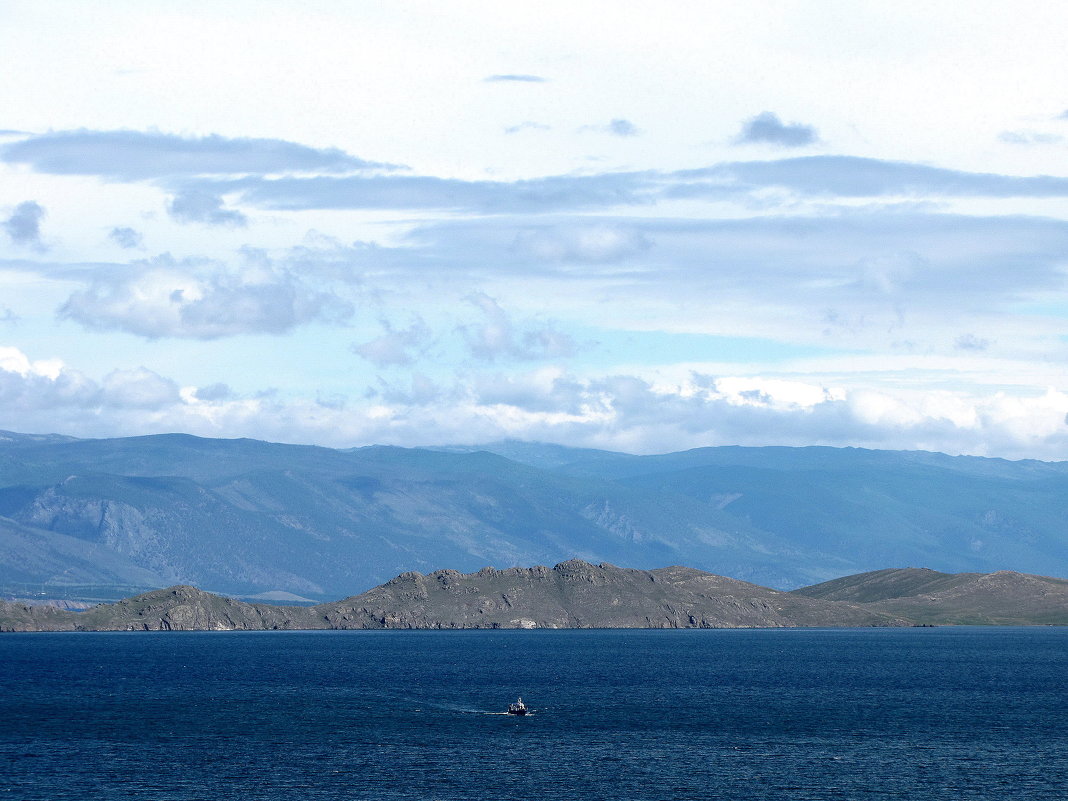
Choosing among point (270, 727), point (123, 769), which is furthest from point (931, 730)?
point (123, 769)

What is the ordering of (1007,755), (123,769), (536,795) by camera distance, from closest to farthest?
(536,795), (123,769), (1007,755)

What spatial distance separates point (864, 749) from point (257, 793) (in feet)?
237

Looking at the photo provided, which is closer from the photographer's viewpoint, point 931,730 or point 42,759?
point 42,759

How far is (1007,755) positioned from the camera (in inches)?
6786

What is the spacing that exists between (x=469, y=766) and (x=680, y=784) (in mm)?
24660

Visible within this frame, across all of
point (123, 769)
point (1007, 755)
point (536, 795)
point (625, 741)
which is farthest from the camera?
point (625, 741)

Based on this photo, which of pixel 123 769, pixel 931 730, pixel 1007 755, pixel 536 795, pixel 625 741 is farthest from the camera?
pixel 931 730

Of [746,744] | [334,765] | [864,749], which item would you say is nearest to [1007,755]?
[864,749]

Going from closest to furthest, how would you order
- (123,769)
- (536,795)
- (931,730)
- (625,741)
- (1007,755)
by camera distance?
(536,795) < (123,769) < (1007,755) < (625,741) < (931,730)

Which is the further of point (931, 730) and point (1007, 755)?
point (931, 730)

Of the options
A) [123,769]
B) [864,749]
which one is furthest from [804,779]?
[123,769]

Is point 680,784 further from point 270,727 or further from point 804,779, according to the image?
point 270,727

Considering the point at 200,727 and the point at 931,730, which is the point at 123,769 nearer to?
the point at 200,727

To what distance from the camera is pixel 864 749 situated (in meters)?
177
